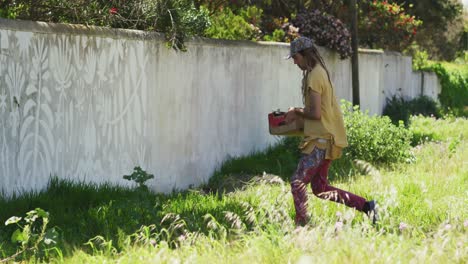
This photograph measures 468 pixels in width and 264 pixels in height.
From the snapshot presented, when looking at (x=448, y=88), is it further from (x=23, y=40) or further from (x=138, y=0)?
(x=23, y=40)

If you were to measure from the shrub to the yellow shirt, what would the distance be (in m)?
8.10

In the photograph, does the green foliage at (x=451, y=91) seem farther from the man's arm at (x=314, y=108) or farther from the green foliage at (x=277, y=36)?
the man's arm at (x=314, y=108)

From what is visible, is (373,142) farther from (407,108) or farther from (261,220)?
(407,108)

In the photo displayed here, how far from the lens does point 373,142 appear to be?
1286 cm

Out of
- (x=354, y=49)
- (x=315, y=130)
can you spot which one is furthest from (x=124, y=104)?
(x=354, y=49)

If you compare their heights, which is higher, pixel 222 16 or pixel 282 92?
pixel 222 16

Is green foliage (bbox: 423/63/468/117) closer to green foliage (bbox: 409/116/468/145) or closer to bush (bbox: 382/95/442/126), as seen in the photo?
bush (bbox: 382/95/442/126)

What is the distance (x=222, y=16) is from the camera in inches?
534

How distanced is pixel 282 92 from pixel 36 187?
239 inches

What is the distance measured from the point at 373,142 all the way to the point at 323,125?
201 inches

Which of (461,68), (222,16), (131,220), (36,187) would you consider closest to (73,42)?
(36,187)

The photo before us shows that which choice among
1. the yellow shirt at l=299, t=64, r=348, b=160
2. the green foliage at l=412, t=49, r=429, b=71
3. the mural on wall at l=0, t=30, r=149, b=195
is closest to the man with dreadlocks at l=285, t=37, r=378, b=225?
the yellow shirt at l=299, t=64, r=348, b=160

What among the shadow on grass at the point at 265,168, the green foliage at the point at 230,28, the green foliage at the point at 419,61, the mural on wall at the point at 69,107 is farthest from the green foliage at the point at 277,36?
the green foliage at the point at 419,61

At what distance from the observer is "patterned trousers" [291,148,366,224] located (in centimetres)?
787
